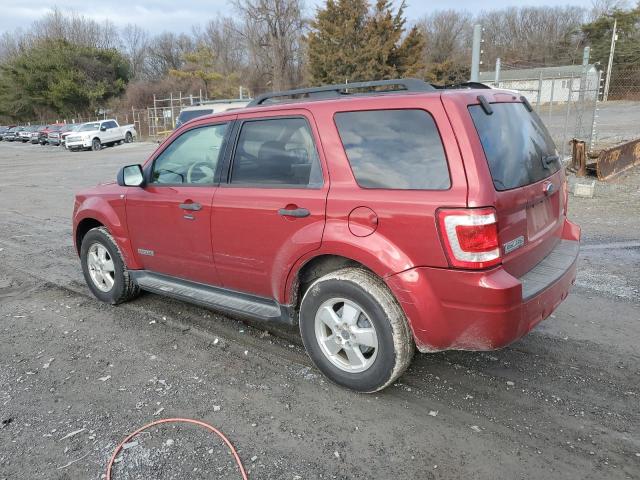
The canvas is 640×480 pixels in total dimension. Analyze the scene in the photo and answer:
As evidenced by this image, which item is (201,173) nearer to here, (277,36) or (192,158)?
(192,158)

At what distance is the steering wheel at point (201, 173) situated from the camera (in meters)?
3.95

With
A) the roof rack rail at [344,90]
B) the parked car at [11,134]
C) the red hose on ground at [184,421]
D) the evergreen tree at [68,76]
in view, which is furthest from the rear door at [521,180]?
the evergreen tree at [68,76]

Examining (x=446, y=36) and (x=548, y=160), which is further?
(x=446, y=36)

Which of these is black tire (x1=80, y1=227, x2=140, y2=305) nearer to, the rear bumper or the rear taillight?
the rear bumper

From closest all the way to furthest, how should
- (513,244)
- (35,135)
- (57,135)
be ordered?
(513,244) → (57,135) → (35,135)

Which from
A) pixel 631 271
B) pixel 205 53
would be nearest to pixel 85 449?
pixel 631 271

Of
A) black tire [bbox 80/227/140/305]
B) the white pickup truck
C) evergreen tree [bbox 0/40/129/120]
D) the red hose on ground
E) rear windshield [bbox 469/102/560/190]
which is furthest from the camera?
evergreen tree [bbox 0/40/129/120]

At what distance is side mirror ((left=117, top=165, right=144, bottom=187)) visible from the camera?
4.35m

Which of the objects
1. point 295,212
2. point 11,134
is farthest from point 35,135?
point 295,212

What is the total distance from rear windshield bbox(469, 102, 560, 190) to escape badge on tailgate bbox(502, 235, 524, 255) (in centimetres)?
30

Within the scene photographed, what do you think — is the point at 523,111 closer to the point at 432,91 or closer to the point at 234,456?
the point at 432,91

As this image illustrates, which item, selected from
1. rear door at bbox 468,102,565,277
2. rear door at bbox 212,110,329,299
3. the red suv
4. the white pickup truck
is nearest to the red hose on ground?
the red suv

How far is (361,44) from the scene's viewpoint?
1702 inches

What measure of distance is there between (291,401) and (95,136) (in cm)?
3413
